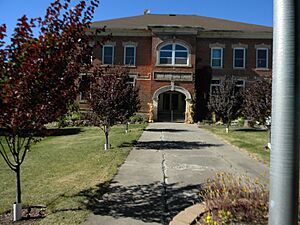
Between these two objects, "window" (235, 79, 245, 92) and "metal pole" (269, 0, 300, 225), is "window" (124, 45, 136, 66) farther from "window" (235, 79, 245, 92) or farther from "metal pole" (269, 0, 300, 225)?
"metal pole" (269, 0, 300, 225)

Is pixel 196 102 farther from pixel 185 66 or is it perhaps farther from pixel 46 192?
pixel 46 192

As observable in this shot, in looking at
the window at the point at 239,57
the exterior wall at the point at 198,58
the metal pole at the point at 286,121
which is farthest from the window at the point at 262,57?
the metal pole at the point at 286,121

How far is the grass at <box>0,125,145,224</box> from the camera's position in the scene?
5059 mm

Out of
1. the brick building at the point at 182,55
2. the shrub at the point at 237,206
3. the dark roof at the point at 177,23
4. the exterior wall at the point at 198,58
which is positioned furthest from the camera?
the dark roof at the point at 177,23

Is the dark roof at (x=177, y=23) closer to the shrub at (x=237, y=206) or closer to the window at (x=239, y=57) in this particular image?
the window at (x=239, y=57)

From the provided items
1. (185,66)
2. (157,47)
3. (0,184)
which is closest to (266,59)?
(185,66)

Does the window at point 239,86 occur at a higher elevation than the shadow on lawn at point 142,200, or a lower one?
higher

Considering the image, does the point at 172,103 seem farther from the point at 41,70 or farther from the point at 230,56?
the point at 41,70

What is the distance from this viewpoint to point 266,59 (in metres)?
27.7

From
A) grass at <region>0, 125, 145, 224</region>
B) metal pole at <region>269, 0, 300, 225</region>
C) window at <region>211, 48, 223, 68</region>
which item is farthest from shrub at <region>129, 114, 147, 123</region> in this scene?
metal pole at <region>269, 0, 300, 225</region>

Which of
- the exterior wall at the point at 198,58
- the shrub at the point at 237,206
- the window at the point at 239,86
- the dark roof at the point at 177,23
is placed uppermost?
the dark roof at the point at 177,23

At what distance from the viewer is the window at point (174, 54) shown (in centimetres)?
2672

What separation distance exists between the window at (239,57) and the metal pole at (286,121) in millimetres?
27399

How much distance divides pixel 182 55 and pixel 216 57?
3.57 m
